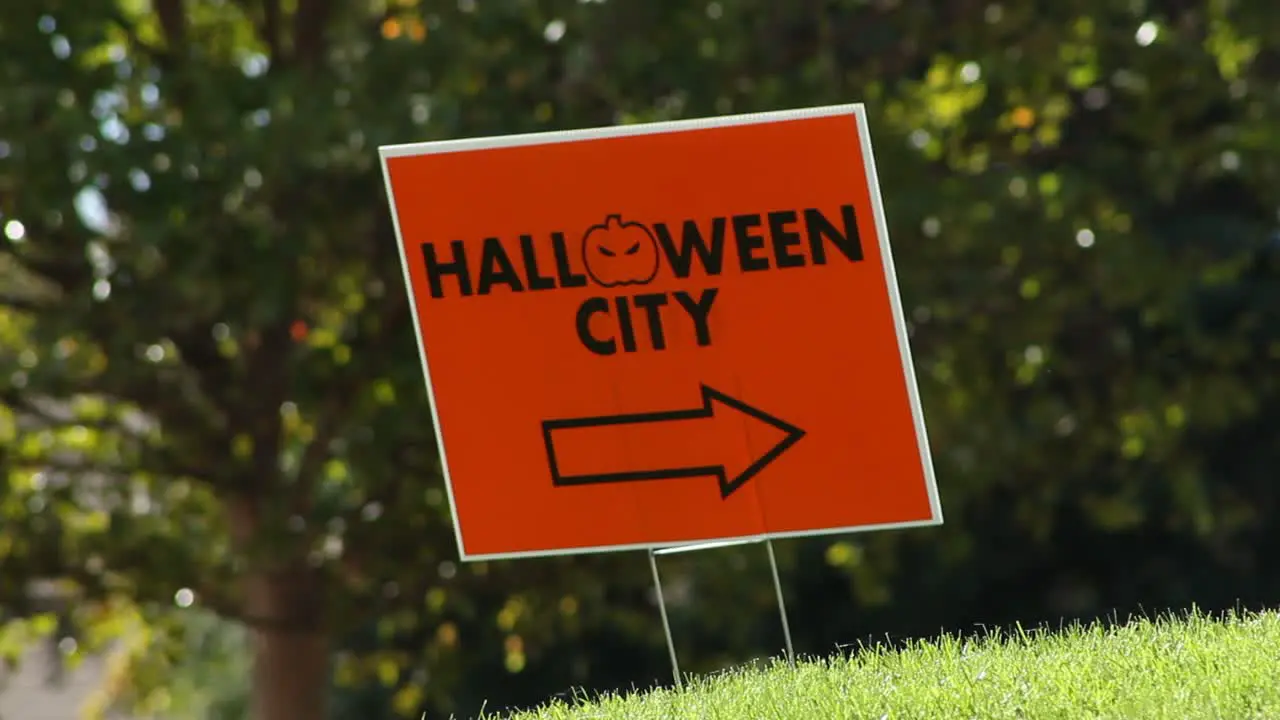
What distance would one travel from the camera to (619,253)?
472cm

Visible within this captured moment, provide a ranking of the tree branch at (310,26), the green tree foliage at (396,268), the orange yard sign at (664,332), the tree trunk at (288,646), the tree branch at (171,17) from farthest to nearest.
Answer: the tree branch at (171,17) < the tree branch at (310,26) < the tree trunk at (288,646) < the green tree foliage at (396,268) < the orange yard sign at (664,332)

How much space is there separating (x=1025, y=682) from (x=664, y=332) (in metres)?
1.18

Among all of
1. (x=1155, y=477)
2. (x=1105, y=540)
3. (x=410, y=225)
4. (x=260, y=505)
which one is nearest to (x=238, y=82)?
(x=260, y=505)

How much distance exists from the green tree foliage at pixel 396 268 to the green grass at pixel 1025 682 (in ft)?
11.2

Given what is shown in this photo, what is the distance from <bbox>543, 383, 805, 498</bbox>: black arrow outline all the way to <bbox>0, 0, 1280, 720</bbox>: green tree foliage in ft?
9.69

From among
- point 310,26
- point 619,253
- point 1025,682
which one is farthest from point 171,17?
point 1025,682

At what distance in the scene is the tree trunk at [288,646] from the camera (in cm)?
932

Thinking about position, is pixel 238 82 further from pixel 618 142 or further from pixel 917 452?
pixel 917 452

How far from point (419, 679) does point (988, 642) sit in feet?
24.2

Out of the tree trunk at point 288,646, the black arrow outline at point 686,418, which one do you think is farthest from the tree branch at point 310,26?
the black arrow outline at point 686,418

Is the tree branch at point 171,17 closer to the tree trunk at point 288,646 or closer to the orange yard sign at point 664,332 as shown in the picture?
the tree trunk at point 288,646

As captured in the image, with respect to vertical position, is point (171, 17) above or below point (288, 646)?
above

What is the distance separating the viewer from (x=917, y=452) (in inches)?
184

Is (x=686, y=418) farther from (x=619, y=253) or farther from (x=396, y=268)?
(x=396, y=268)
